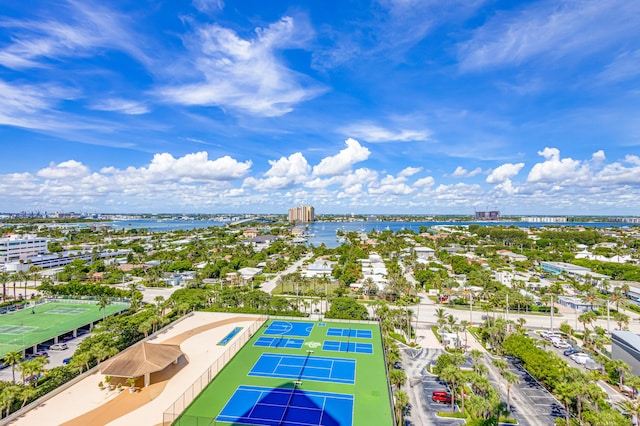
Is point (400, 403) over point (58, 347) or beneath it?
over

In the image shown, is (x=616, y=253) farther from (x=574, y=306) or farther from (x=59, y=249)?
(x=59, y=249)

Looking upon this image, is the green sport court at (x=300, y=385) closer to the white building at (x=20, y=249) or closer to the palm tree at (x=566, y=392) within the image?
the palm tree at (x=566, y=392)

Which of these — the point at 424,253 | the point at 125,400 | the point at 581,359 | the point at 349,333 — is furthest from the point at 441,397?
the point at 424,253

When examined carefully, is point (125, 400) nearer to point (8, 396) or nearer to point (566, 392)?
point (8, 396)

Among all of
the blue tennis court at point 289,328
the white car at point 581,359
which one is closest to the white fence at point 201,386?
the blue tennis court at point 289,328

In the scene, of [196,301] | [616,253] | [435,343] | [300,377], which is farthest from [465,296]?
[616,253]

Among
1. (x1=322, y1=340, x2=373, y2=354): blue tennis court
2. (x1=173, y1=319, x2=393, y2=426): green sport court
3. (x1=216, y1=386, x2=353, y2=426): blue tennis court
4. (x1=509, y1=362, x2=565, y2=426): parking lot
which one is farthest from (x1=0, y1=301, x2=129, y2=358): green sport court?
(x1=509, y1=362, x2=565, y2=426): parking lot

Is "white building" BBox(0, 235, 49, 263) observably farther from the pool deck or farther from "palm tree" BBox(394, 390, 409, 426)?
"palm tree" BBox(394, 390, 409, 426)
